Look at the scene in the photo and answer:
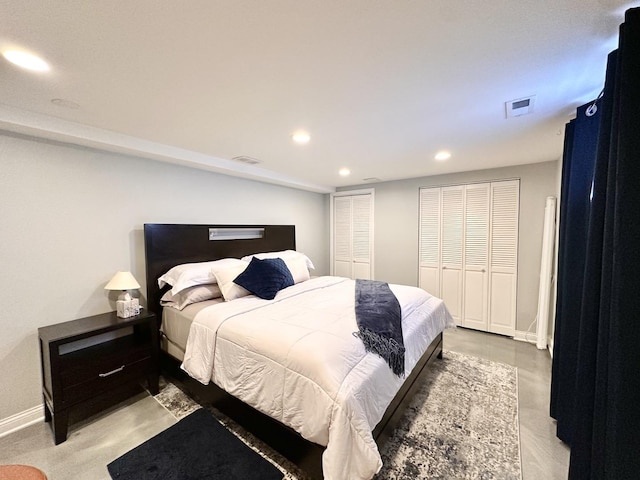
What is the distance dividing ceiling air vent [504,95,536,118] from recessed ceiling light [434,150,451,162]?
93 cm

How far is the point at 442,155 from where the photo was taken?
3.02m

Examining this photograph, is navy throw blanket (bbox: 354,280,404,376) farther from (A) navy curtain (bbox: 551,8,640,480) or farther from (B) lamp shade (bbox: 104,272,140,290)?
(B) lamp shade (bbox: 104,272,140,290)

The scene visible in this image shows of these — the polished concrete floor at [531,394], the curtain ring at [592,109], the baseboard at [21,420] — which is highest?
the curtain ring at [592,109]

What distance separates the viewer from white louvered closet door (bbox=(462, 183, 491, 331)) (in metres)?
3.84

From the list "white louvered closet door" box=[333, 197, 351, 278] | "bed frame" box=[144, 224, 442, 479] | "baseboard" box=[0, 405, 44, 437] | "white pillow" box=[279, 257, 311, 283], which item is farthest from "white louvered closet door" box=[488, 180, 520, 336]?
"baseboard" box=[0, 405, 44, 437]

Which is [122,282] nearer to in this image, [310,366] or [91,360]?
[91,360]

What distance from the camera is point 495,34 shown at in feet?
3.74

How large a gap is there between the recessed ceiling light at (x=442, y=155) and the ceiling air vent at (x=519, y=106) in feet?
3.04

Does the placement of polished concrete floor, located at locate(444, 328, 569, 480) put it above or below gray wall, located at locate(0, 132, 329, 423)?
below

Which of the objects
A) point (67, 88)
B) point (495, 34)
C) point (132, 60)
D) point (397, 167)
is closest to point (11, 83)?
point (67, 88)

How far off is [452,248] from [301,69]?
3.63m

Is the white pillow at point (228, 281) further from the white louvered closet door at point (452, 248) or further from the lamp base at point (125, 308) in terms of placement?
the white louvered closet door at point (452, 248)

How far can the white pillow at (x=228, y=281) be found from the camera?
8.72 ft

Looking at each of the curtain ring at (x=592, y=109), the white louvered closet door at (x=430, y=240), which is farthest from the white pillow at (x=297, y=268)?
the curtain ring at (x=592, y=109)
